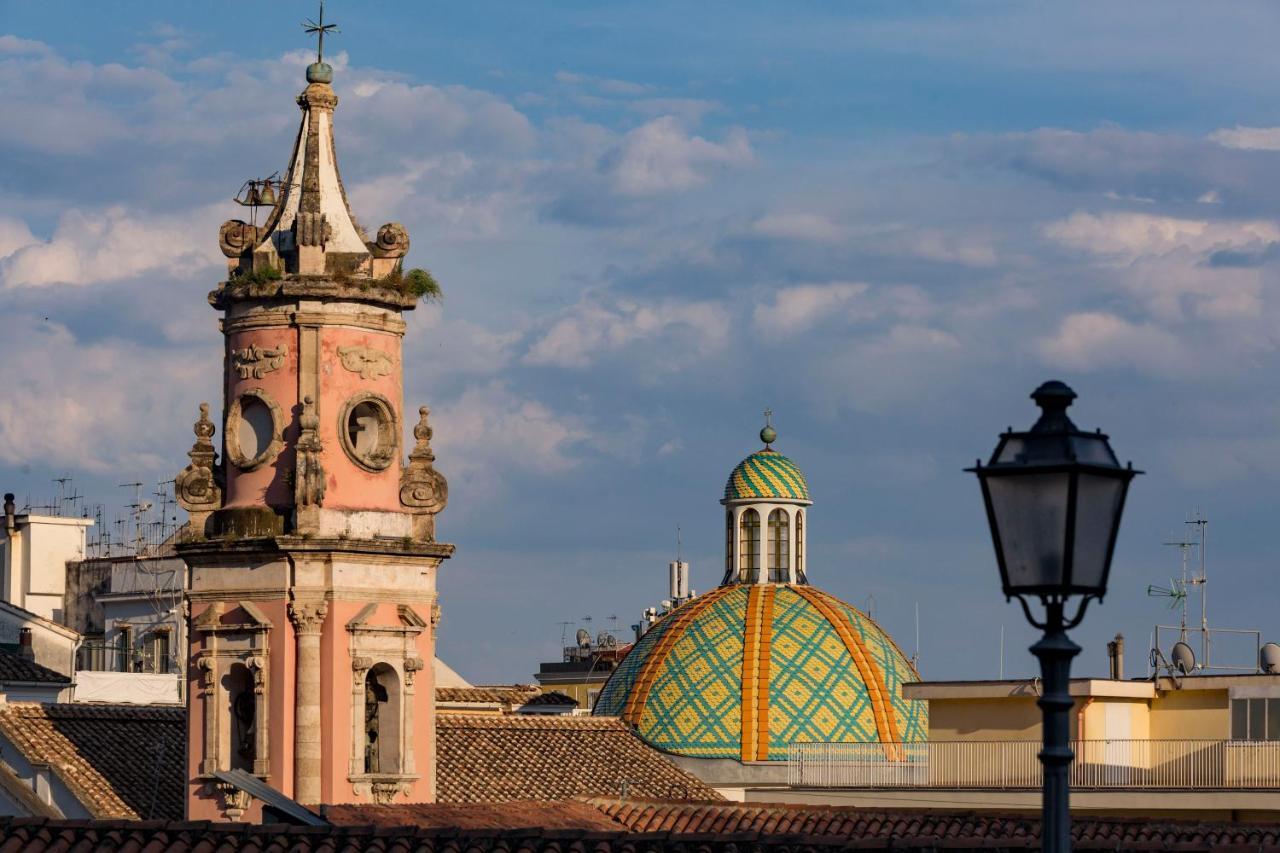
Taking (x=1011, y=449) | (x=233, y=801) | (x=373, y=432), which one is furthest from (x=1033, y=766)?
(x=1011, y=449)

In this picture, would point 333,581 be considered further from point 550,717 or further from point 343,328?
point 550,717

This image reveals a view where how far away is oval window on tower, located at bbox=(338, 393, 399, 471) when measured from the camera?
99.3ft

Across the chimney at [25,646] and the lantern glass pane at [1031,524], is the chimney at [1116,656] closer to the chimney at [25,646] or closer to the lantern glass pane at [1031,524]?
the chimney at [25,646]

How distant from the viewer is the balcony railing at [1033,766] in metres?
33.7

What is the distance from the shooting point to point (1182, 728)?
37.0 metres

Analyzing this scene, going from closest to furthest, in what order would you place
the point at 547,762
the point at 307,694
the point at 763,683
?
1. the point at 307,694
2. the point at 547,762
3. the point at 763,683

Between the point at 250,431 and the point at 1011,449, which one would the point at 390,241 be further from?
the point at 1011,449

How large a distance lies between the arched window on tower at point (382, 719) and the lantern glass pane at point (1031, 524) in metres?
22.5

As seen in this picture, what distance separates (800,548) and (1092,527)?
40.9 m

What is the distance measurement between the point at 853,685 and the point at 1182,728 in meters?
8.96

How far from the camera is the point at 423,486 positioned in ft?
101

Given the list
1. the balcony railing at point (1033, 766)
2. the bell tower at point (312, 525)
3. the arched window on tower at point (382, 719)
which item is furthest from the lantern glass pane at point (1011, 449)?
the balcony railing at point (1033, 766)

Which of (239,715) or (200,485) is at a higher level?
(200,485)

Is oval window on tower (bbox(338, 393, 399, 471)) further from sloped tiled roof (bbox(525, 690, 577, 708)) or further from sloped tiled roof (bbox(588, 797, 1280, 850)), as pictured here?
sloped tiled roof (bbox(525, 690, 577, 708))
